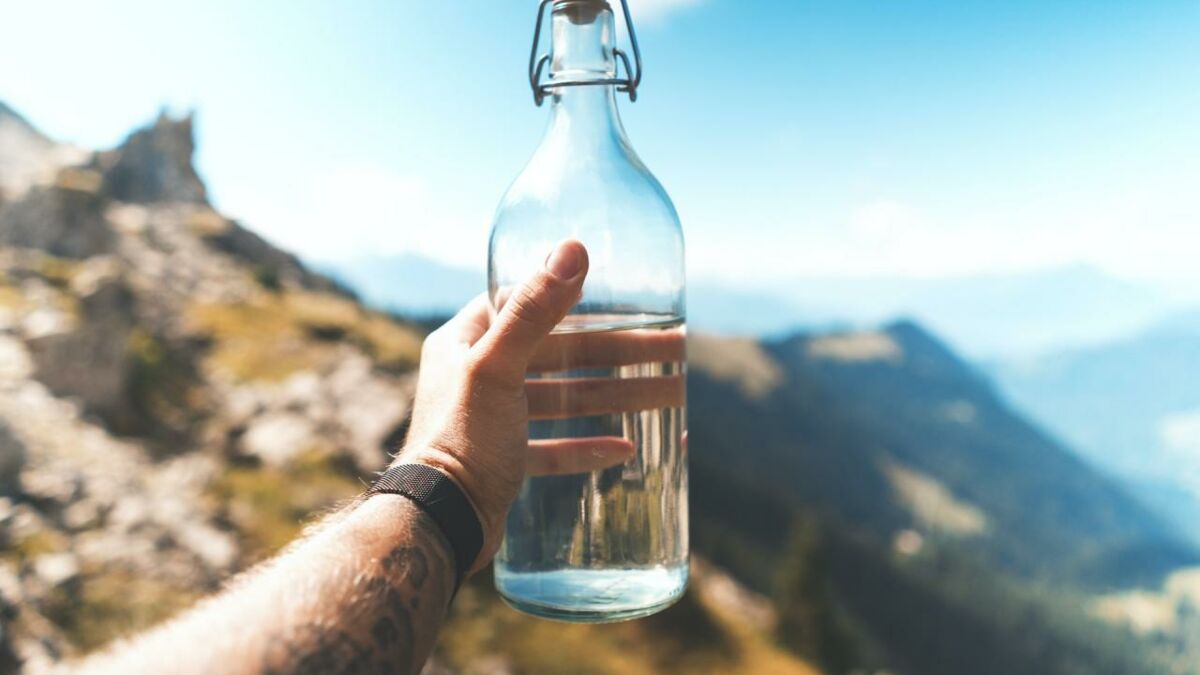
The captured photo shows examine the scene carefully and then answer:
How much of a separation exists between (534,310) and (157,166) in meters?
83.1

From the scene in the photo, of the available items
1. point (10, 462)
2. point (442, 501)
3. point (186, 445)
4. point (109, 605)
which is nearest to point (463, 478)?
point (442, 501)

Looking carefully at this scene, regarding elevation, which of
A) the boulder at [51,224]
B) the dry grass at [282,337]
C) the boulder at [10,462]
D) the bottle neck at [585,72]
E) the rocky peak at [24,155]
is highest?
the bottle neck at [585,72]

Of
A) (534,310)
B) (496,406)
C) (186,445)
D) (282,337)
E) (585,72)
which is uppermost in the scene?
(585,72)

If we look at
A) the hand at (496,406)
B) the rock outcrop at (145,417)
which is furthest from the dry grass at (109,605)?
the hand at (496,406)

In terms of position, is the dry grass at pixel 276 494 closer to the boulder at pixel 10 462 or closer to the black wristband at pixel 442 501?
the boulder at pixel 10 462

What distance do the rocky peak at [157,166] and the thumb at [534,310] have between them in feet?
249

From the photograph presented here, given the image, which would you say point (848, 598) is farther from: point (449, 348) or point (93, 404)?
point (449, 348)

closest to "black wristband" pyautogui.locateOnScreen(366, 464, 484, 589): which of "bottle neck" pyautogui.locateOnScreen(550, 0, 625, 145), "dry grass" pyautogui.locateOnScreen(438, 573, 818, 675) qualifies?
"bottle neck" pyautogui.locateOnScreen(550, 0, 625, 145)

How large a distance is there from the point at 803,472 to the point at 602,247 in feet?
669

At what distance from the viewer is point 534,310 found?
214cm

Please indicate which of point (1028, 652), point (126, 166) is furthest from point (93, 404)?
Answer: point (1028, 652)

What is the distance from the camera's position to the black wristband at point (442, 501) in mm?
2061

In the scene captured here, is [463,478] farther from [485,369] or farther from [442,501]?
[485,369]

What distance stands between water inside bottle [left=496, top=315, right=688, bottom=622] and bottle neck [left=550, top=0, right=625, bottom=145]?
569 millimetres
